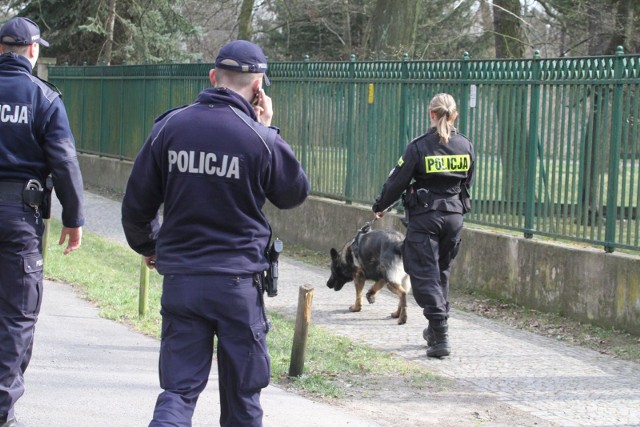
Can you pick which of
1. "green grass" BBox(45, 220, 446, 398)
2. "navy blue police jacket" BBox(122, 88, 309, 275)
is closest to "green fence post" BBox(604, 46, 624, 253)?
"green grass" BBox(45, 220, 446, 398)

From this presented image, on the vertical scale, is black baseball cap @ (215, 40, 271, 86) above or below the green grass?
above

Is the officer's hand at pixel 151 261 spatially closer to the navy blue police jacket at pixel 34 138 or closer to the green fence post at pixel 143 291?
the navy blue police jacket at pixel 34 138

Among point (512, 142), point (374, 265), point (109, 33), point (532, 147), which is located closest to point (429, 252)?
point (374, 265)

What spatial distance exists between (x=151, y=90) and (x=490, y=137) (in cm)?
1062

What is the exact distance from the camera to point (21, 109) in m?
5.73

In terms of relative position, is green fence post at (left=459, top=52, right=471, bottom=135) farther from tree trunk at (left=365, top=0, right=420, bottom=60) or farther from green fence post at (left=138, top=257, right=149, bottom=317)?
tree trunk at (left=365, top=0, right=420, bottom=60)

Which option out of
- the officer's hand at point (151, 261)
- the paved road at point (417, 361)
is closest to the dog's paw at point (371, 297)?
the paved road at point (417, 361)

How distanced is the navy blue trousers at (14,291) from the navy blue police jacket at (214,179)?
4.46 ft

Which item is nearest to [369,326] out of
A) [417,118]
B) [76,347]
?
[76,347]

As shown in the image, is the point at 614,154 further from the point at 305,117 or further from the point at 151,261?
the point at 305,117

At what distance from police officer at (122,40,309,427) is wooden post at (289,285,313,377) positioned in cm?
256

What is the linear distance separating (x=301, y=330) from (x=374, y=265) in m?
2.65

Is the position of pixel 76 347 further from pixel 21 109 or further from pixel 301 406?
pixel 21 109

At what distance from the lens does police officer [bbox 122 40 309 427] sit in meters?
4.42
